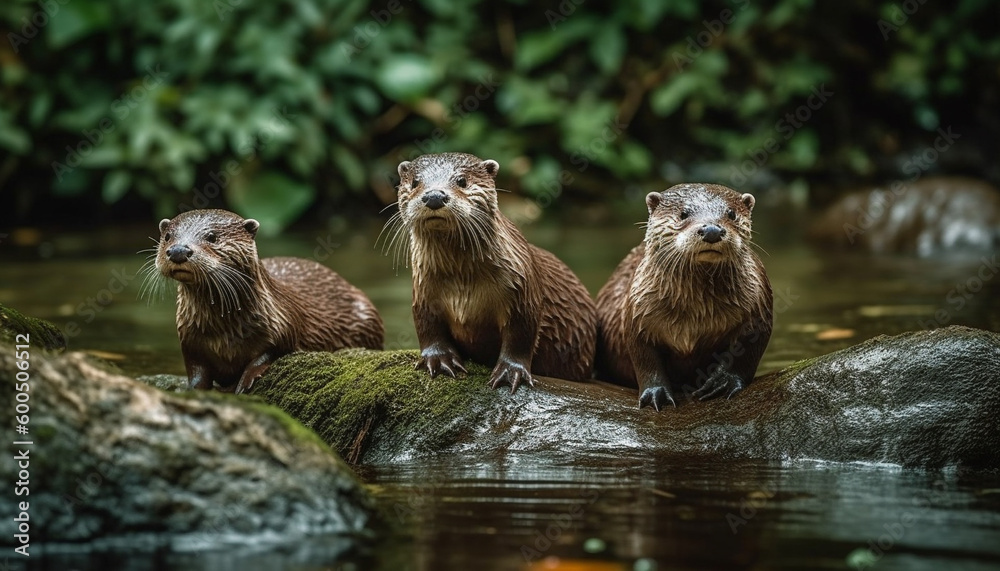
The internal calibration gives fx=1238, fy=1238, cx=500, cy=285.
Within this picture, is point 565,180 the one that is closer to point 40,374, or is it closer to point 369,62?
point 369,62

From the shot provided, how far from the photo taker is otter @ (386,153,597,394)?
184 inches

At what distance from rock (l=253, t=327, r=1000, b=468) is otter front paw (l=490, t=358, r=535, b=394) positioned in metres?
0.04

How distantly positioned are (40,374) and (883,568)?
2.31 m

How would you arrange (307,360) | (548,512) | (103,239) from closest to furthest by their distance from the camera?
(548,512)
(307,360)
(103,239)

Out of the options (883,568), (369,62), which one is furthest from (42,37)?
(883,568)

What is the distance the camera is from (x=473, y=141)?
14781 millimetres
